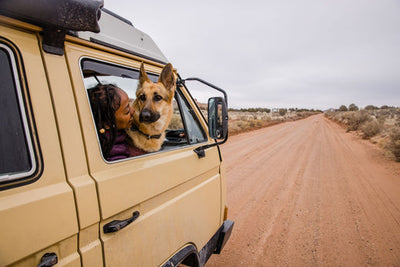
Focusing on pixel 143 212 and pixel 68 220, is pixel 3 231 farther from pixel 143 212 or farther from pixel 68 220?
pixel 143 212

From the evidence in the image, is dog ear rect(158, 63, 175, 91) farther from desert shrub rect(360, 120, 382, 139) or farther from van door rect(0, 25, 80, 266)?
desert shrub rect(360, 120, 382, 139)

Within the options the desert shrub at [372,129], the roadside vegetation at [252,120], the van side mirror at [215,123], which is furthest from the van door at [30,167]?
the desert shrub at [372,129]

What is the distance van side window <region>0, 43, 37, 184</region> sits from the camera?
91 cm

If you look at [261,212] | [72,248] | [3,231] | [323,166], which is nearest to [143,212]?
[72,248]

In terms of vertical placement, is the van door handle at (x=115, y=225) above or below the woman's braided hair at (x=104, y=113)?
below

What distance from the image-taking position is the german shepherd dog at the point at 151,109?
1819 millimetres

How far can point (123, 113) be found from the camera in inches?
65.0

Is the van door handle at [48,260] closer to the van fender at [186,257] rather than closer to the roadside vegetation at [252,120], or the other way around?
the van fender at [186,257]

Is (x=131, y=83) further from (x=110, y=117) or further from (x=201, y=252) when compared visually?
(x=201, y=252)

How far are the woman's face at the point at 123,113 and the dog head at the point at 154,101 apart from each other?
177 millimetres

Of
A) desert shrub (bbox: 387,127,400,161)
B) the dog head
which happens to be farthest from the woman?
desert shrub (bbox: 387,127,400,161)

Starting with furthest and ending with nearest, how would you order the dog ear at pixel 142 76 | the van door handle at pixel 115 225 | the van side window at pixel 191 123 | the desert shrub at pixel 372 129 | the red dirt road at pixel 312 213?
the desert shrub at pixel 372 129 < the red dirt road at pixel 312 213 < the van side window at pixel 191 123 < the dog ear at pixel 142 76 < the van door handle at pixel 115 225

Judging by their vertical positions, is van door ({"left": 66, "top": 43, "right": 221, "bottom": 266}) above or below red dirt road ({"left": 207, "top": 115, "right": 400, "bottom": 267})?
above

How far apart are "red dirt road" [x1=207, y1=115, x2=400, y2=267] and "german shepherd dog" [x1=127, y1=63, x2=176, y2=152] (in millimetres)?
2069
